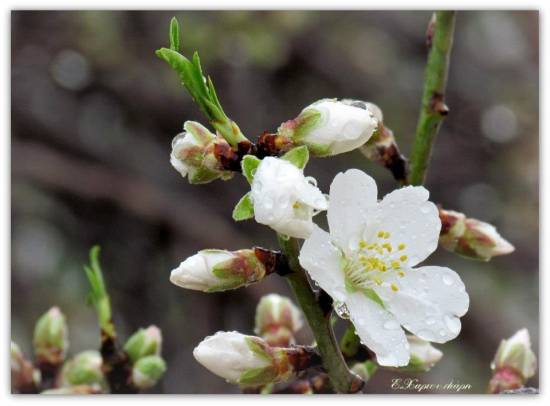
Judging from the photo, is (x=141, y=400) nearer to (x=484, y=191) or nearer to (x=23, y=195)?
(x=23, y=195)

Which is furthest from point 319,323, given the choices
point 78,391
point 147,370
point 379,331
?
point 78,391

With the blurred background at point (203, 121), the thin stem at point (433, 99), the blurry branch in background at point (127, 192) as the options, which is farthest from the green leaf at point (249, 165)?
the blurry branch in background at point (127, 192)

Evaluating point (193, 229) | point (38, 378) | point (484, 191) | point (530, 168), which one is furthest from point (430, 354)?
point (193, 229)

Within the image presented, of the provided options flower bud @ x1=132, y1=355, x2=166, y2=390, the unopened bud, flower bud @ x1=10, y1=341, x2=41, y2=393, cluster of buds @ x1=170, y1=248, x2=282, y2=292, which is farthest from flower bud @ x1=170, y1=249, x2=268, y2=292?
flower bud @ x1=10, y1=341, x2=41, y2=393

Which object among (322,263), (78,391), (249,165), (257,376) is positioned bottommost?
(78,391)

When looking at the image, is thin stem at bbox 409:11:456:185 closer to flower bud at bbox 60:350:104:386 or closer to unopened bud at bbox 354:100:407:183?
unopened bud at bbox 354:100:407:183

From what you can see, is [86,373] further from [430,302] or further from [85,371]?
[430,302]

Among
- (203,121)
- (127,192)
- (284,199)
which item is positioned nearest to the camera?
(284,199)

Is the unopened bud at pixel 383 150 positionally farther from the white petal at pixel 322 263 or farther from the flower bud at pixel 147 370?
the flower bud at pixel 147 370
